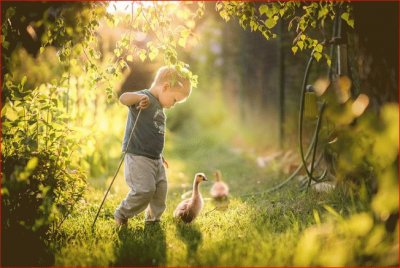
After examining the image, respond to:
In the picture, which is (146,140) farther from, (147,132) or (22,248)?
(22,248)

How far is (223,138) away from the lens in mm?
12047

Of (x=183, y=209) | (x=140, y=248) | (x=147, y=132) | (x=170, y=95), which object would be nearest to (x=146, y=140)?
(x=147, y=132)

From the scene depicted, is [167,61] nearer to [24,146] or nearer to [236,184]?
[24,146]

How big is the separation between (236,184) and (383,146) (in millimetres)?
4102

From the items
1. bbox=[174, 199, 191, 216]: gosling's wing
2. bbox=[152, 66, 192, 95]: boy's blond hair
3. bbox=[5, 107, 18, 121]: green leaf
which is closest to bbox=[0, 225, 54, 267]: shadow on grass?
bbox=[5, 107, 18, 121]: green leaf

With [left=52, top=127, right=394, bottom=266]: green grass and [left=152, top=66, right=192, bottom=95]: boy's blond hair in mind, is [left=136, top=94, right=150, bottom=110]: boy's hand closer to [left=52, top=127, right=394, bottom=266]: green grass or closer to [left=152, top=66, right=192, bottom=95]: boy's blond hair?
[left=152, top=66, right=192, bottom=95]: boy's blond hair

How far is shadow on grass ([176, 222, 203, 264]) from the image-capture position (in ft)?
11.3

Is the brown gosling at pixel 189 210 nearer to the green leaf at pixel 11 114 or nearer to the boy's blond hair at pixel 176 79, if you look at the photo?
the boy's blond hair at pixel 176 79

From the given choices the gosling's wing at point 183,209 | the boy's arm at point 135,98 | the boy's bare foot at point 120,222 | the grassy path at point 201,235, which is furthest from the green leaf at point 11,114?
the gosling's wing at point 183,209

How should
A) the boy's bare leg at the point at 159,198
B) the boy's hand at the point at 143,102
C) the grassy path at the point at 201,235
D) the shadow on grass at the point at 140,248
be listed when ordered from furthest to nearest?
the boy's bare leg at the point at 159,198, the boy's hand at the point at 143,102, the shadow on grass at the point at 140,248, the grassy path at the point at 201,235

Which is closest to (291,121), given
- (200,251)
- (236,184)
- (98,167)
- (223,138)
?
(236,184)

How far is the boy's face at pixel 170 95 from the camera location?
4352 millimetres

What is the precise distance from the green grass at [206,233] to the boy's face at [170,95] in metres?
1.09

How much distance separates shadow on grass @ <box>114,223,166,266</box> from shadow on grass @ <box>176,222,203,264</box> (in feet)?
0.53
